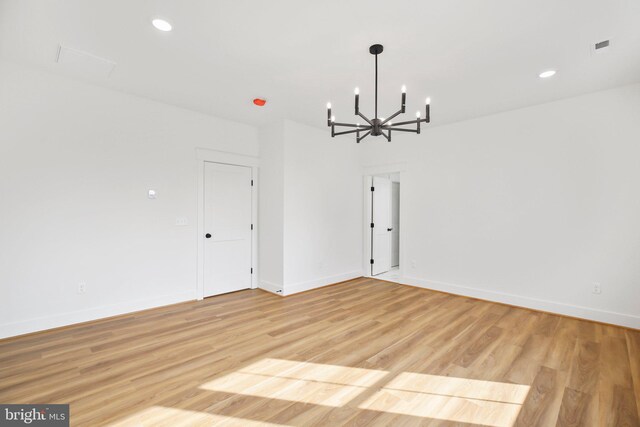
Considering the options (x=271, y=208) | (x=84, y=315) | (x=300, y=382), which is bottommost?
(x=300, y=382)

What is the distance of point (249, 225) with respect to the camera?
4.97 metres

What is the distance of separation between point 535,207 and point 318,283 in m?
3.52

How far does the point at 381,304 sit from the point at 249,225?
254 centimetres

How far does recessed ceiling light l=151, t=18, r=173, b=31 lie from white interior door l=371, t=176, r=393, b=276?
4457mm

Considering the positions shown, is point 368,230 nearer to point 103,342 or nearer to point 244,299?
point 244,299

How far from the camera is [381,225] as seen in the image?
243 inches

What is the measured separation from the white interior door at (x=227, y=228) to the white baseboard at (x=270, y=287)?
224 mm

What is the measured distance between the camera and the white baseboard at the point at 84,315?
3.00 m

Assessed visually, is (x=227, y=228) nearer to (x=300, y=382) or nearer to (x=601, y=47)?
(x=300, y=382)

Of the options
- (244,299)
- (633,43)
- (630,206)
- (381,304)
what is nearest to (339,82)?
(633,43)

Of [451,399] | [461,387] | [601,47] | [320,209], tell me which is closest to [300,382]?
[451,399]

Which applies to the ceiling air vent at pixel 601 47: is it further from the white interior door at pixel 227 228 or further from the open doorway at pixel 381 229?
the white interior door at pixel 227 228

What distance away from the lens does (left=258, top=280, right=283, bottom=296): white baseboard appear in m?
4.70

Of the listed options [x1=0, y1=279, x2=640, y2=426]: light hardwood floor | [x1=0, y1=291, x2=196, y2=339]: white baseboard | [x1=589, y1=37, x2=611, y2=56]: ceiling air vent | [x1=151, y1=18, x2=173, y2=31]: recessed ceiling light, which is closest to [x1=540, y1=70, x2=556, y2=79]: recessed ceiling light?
[x1=589, y1=37, x2=611, y2=56]: ceiling air vent
